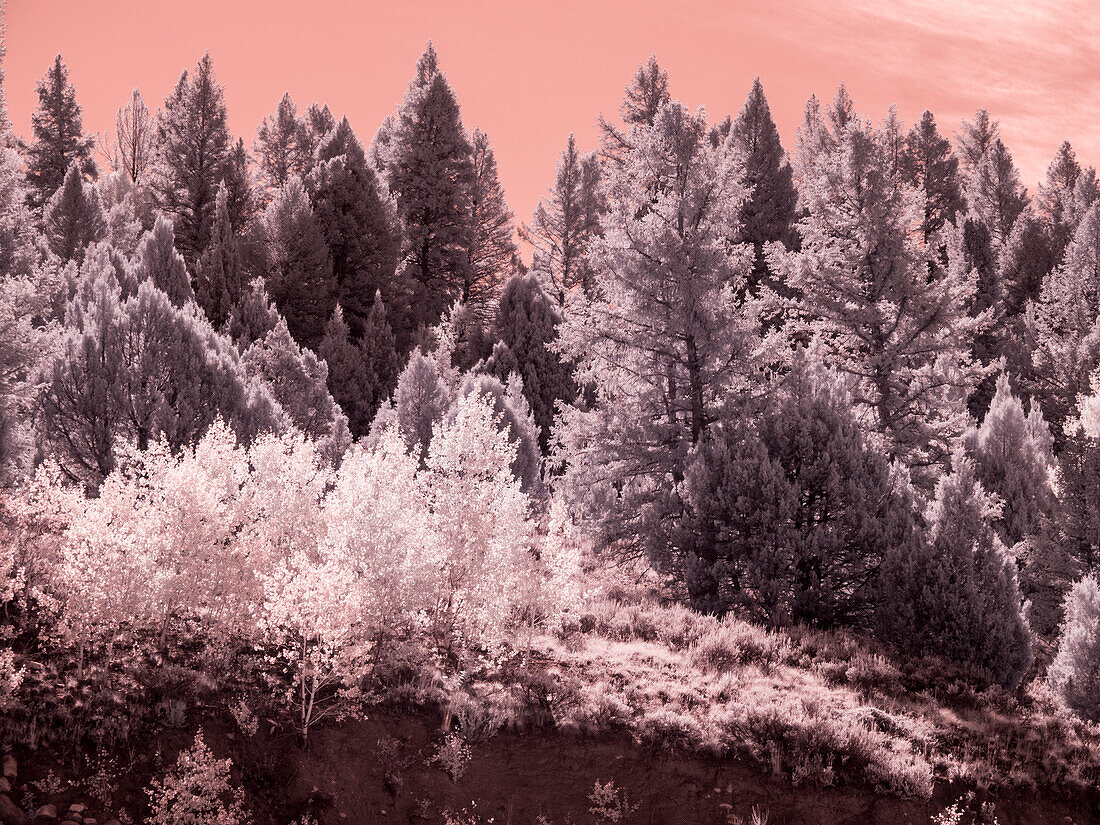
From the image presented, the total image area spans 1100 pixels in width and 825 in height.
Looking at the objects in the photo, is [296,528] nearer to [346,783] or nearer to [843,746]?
[346,783]

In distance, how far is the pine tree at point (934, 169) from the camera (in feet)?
165

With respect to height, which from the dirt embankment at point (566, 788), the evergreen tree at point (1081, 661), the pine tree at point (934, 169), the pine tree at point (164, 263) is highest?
the pine tree at point (934, 169)

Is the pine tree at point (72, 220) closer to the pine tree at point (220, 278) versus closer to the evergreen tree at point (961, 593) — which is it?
the pine tree at point (220, 278)

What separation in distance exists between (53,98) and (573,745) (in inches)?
2135

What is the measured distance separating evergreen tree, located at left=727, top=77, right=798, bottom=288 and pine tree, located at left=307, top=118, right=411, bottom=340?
59.5ft

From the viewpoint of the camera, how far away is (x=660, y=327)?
71.8ft

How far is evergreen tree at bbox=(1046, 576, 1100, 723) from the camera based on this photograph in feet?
49.5

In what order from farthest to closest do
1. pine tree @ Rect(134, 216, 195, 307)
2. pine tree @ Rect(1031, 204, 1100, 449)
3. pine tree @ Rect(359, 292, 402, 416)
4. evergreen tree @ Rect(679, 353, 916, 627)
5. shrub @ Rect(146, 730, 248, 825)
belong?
pine tree @ Rect(1031, 204, 1100, 449) → pine tree @ Rect(359, 292, 402, 416) → pine tree @ Rect(134, 216, 195, 307) → evergreen tree @ Rect(679, 353, 916, 627) → shrub @ Rect(146, 730, 248, 825)

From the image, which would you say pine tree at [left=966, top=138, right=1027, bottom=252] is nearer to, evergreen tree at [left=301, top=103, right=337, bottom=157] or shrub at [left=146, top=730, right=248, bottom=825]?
evergreen tree at [left=301, top=103, right=337, bottom=157]

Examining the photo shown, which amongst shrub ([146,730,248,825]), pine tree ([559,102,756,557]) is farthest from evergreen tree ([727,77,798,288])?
shrub ([146,730,248,825])

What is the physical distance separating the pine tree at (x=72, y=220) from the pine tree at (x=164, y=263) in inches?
415

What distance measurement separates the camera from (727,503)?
18969 millimetres

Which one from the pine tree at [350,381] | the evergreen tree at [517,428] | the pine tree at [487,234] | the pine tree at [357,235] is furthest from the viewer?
the pine tree at [487,234]

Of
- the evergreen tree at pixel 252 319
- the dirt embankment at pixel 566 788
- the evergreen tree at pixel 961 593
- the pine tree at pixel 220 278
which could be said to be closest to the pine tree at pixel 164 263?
the evergreen tree at pixel 252 319
